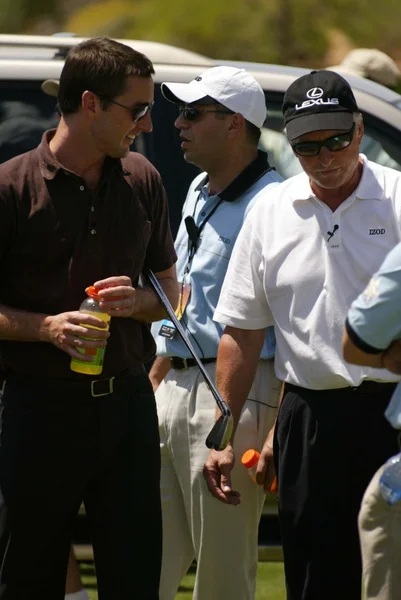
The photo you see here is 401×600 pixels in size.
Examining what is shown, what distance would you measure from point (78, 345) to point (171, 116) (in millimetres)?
2023

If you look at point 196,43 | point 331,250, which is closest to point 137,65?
point 331,250

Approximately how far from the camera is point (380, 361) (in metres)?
3.63

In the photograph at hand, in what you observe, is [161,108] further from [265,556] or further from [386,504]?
[386,504]

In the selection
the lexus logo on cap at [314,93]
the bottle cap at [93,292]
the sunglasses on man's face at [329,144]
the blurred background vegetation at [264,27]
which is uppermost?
the blurred background vegetation at [264,27]

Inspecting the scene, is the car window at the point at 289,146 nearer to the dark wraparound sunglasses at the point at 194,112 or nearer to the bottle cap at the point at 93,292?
the dark wraparound sunglasses at the point at 194,112

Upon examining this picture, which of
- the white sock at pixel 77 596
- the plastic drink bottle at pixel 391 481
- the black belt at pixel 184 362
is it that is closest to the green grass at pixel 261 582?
the white sock at pixel 77 596

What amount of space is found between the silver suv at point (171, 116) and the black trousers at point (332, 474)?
68.0 inches

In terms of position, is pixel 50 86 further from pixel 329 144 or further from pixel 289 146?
pixel 329 144

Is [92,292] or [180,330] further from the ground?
[92,292]

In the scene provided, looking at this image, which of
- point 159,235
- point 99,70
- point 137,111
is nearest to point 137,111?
point 137,111

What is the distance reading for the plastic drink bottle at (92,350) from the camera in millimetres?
4141

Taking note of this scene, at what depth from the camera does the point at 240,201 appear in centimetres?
510

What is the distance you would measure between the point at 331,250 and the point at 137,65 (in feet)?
2.68

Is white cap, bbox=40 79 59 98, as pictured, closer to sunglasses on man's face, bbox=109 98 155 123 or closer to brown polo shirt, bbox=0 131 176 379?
brown polo shirt, bbox=0 131 176 379
